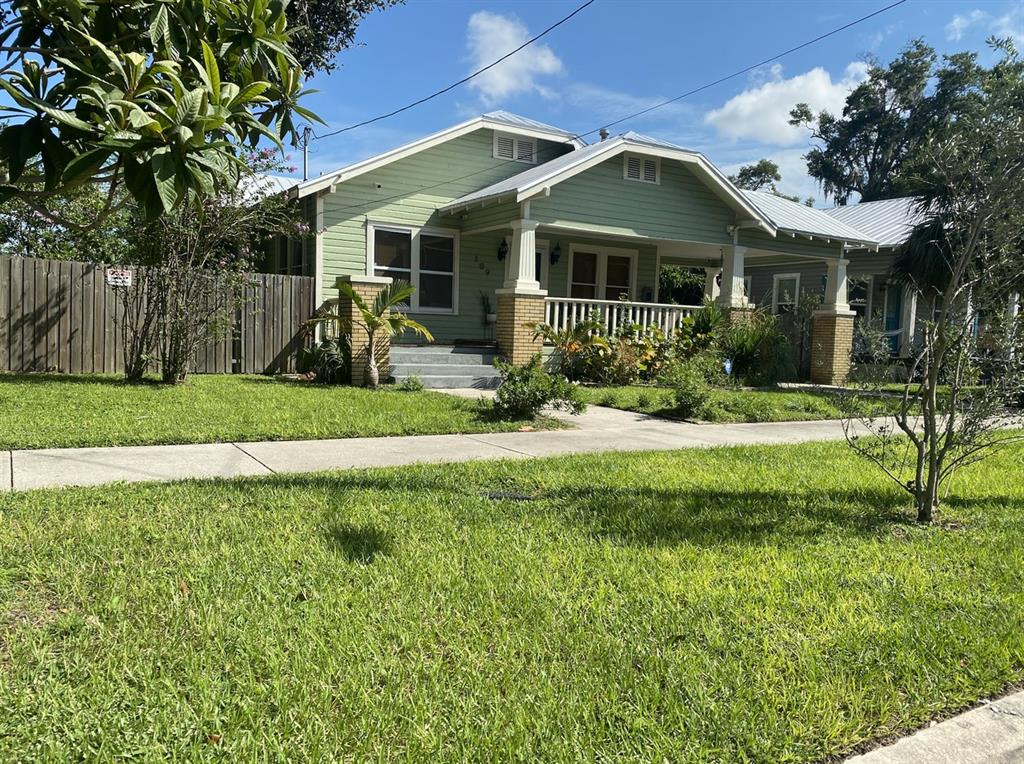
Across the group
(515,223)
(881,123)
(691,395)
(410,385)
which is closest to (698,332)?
(515,223)

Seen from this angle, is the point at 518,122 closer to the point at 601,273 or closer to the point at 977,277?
the point at 601,273

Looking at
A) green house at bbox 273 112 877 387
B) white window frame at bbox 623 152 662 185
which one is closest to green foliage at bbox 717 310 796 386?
green house at bbox 273 112 877 387

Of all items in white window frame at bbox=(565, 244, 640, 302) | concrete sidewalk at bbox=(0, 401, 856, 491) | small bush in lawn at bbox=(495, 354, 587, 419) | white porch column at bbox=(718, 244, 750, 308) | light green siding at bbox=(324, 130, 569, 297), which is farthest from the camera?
white window frame at bbox=(565, 244, 640, 302)

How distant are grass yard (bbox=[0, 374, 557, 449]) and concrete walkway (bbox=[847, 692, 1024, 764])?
234 inches

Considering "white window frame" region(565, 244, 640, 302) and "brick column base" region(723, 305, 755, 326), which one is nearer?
"brick column base" region(723, 305, 755, 326)

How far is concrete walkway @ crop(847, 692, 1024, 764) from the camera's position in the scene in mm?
2361

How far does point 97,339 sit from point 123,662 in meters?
10.7

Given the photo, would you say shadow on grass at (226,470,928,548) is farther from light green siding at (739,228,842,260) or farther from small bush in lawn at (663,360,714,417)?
light green siding at (739,228,842,260)

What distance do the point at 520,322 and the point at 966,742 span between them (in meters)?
11.4

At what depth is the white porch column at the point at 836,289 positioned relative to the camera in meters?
17.2

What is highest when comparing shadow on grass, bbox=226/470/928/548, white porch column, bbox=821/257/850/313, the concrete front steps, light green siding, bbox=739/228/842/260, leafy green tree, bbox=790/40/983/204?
leafy green tree, bbox=790/40/983/204

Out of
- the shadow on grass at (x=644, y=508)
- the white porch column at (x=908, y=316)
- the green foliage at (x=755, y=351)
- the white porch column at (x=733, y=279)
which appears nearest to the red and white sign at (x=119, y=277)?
the shadow on grass at (x=644, y=508)

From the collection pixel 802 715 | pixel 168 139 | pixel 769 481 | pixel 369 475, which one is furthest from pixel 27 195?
pixel 769 481

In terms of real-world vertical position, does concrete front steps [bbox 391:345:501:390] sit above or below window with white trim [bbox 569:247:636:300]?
below
